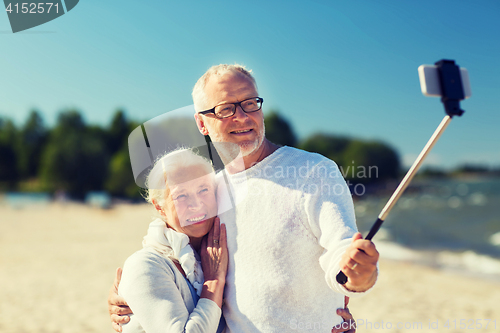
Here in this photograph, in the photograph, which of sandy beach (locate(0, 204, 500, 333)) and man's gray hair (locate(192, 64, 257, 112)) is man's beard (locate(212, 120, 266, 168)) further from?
sandy beach (locate(0, 204, 500, 333))

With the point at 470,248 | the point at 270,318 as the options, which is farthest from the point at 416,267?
the point at 270,318

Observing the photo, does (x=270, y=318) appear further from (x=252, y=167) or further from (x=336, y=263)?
(x=252, y=167)

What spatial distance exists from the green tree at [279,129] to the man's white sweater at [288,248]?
42.4m

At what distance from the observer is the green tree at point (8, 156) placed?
41062 mm

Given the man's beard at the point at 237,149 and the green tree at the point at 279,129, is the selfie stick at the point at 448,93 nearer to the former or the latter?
the man's beard at the point at 237,149

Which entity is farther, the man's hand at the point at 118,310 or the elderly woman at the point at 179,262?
the man's hand at the point at 118,310

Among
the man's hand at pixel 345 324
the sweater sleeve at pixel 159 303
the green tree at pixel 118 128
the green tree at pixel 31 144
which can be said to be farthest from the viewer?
the green tree at pixel 118 128

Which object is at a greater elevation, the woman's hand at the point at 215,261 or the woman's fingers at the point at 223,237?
the woman's fingers at the point at 223,237

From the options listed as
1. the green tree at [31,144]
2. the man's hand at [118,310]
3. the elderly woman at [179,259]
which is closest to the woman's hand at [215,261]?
the elderly woman at [179,259]

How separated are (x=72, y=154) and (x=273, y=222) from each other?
149 feet

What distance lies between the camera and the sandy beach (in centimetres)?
674

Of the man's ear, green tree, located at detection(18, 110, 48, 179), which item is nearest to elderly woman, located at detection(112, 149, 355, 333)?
the man's ear

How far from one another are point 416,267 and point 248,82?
11.7 m

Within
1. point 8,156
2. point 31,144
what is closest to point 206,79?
point 8,156
